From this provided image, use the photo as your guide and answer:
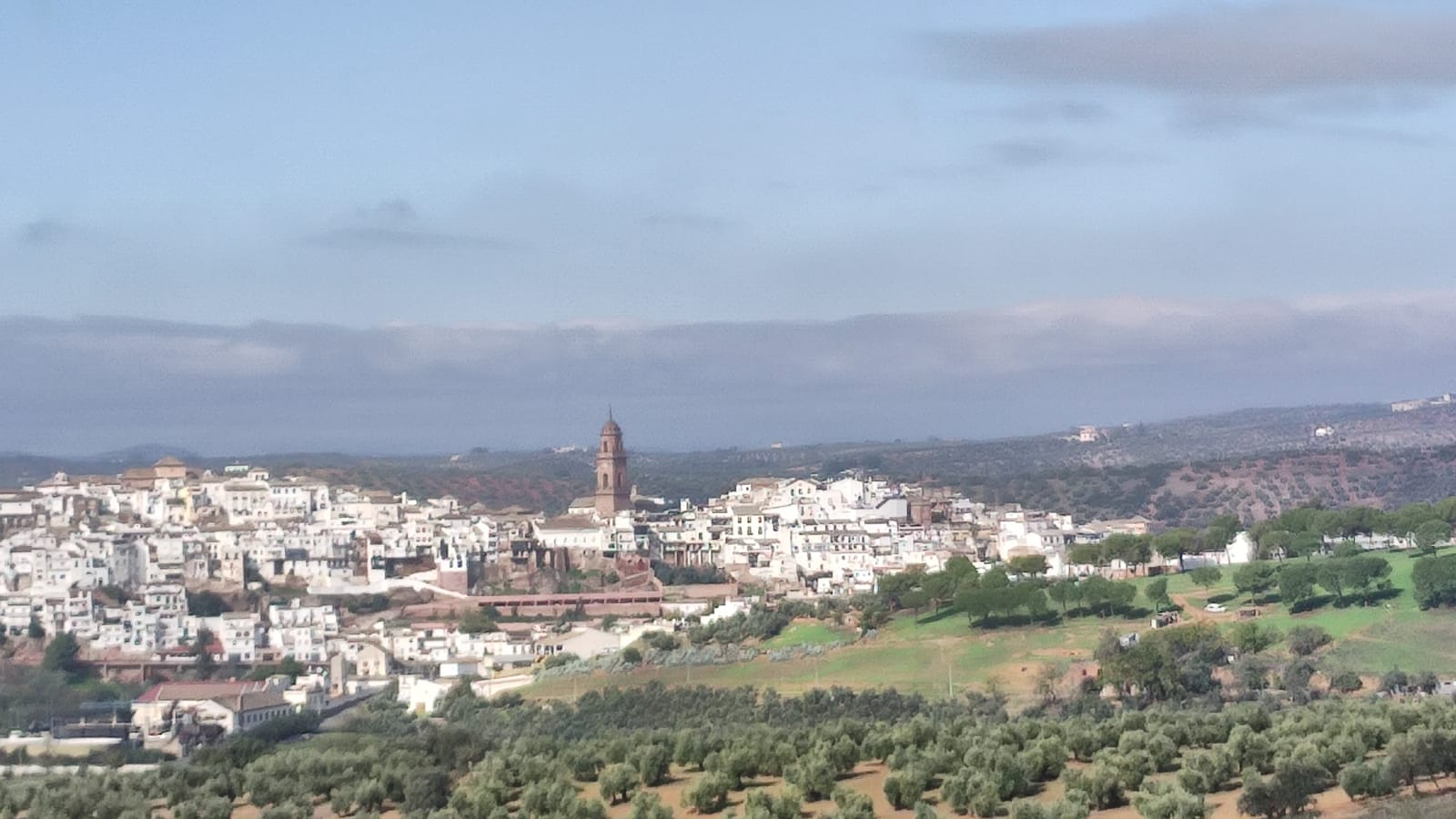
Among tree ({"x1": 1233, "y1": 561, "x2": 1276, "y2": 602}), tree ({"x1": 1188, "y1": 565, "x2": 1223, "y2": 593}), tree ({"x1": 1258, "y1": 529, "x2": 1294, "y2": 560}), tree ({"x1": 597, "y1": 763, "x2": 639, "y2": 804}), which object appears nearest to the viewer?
tree ({"x1": 597, "y1": 763, "x2": 639, "y2": 804})

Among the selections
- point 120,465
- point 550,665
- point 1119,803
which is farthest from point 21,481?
point 1119,803

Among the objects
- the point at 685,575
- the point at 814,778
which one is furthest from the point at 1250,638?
the point at 685,575

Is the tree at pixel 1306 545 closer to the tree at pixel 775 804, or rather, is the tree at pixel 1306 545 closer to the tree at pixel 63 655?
the tree at pixel 775 804

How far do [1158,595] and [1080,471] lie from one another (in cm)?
5997

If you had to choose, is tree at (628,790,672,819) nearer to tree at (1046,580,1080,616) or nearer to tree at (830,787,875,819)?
tree at (830,787,875,819)

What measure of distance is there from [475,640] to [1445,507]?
2956 centimetres

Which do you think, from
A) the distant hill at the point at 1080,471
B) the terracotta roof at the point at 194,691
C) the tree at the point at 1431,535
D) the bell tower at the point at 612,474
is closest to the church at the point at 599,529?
the bell tower at the point at 612,474

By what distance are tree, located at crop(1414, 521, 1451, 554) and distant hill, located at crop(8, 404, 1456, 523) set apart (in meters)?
32.5

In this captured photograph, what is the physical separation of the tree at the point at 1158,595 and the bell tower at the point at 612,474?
3756 cm

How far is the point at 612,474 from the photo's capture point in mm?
87375

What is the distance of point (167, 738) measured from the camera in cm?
4353

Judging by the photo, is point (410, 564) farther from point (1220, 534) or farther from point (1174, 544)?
point (1220, 534)

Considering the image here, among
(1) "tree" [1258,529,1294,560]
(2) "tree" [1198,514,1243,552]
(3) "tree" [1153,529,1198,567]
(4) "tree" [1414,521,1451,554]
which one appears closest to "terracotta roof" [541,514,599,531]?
(3) "tree" [1153,529,1198,567]

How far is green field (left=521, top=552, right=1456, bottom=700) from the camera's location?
4128 centimetres
